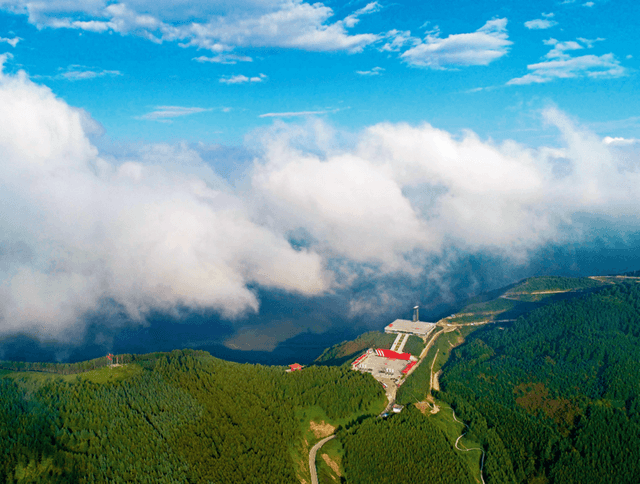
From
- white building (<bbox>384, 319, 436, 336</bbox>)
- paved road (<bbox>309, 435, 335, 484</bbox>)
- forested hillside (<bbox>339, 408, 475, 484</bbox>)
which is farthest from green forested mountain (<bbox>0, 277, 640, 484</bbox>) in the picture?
white building (<bbox>384, 319, 436, 336</bbox>)

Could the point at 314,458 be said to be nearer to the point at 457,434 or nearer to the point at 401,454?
the point at 401,454

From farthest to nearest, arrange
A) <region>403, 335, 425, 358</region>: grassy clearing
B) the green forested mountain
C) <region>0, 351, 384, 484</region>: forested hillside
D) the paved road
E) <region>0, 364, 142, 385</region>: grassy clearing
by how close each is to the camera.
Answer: <region>403, 335, 425, 358</region>: grassy clearing, <region>0, 364, 142, 385</region>: grassy clearing, the paved road, the green forested mountain, <region>0, 351, 384, 484</region>: forested hillside

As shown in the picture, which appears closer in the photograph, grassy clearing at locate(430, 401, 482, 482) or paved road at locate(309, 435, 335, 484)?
paved road at locate(309, 435, 335, 484)

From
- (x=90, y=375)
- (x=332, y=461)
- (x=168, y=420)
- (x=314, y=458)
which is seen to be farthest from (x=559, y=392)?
(x=90, y=375)

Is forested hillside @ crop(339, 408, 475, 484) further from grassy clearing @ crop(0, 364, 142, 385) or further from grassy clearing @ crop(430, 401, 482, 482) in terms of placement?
grassy clearing @ crop(0, 364, 142, 385)

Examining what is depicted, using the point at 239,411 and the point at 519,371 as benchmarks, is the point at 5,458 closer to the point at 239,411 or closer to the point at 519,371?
the point at 239,411
